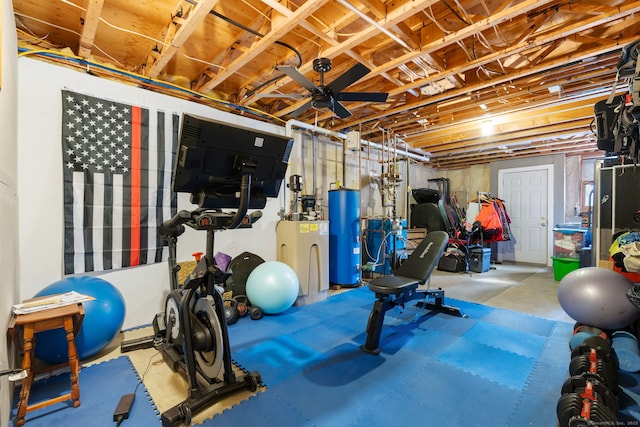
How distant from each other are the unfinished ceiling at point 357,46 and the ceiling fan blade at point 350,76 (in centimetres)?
21

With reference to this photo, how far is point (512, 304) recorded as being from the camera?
4.29m

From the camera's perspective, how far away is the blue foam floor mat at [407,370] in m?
1.95

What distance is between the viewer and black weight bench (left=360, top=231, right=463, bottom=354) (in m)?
2.82

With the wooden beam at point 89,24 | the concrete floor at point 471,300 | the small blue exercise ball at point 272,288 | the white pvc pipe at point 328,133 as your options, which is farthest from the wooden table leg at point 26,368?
the white pvc pipe at point 328,133

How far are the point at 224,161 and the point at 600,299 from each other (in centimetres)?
358

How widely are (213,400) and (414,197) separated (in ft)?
23.2

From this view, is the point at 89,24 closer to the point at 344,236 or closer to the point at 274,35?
the point at 274,35

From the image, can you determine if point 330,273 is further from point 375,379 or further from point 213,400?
point 213,400

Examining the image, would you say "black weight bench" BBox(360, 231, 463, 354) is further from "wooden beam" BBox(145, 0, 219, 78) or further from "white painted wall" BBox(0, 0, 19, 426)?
"wooden beam" BBox(145, 0, 219, 78)

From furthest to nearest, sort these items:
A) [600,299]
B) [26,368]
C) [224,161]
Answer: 1. [600,299]
2. [26,368]
3. [224,161]

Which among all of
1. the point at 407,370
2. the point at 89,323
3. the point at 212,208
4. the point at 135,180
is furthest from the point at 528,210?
the point at 89,323

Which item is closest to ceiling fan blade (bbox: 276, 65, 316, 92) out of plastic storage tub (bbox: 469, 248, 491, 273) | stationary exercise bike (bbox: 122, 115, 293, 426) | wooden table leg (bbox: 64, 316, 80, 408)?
stationary exercise bike (bbox: 122, 115, 293, 426)

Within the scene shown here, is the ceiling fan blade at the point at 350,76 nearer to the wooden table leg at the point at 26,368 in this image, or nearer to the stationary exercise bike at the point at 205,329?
the stationary exercise bike at the point at 205,329

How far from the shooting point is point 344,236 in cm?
507
